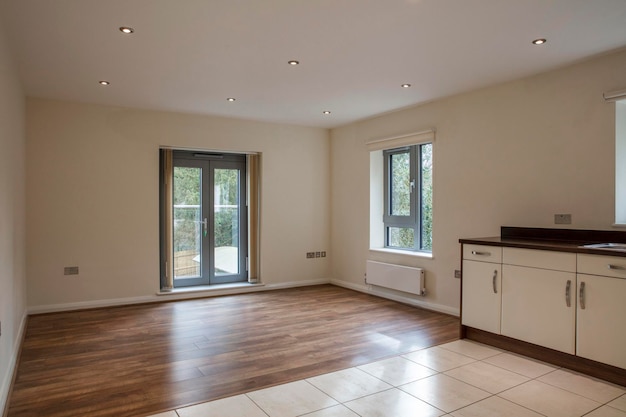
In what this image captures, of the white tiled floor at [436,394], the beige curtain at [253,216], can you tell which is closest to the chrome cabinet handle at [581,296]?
the white tiled floor at [436,394]

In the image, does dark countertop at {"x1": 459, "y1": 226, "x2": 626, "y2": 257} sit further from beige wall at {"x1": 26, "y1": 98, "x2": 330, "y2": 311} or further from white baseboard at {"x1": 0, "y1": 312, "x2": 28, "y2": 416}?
white baseboard at {"x1": 0, "y1": 312, "x2": 28, "y2": 416}

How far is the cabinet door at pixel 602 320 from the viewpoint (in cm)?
286

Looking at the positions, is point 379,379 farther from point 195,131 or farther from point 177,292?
point 195,131

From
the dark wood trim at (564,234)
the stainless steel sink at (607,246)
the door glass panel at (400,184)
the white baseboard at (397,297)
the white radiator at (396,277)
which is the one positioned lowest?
the white baseboard at (397,297)

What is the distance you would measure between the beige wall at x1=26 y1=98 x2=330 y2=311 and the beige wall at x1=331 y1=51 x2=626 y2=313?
7.57ft

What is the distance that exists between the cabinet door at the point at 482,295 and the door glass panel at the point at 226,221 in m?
3.63

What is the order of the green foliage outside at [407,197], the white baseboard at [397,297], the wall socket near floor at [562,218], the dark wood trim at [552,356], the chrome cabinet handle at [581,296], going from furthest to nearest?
1. the green foliage outside at [407,197]
2. the white baseboard at [397,297]
3. the wall socket near floor at [562,218]
4. the chrome cabinet handle at [581,296]
5. the dark wood trim at [552,356]

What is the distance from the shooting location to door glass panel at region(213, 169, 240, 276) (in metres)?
6.28

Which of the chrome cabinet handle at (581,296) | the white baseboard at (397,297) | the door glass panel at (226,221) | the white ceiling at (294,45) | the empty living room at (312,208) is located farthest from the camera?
the door glass panel at (226,221)

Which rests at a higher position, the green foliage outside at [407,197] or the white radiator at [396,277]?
the green foliage outside at [407,197]

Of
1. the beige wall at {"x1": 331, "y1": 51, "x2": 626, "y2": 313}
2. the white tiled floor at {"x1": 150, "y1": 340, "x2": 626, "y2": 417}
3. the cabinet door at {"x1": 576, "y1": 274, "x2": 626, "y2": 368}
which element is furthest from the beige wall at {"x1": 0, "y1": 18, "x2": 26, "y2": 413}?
the beige wall at {"x1": 331, "y1": 51, "x2": 626, "y2": 313}

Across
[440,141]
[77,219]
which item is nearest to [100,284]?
[77,219]

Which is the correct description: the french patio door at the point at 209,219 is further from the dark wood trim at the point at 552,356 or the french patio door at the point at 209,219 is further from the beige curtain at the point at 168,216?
the dark wood trim at the point at 552,356

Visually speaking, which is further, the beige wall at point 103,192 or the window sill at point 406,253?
the window sill at point 406,253
